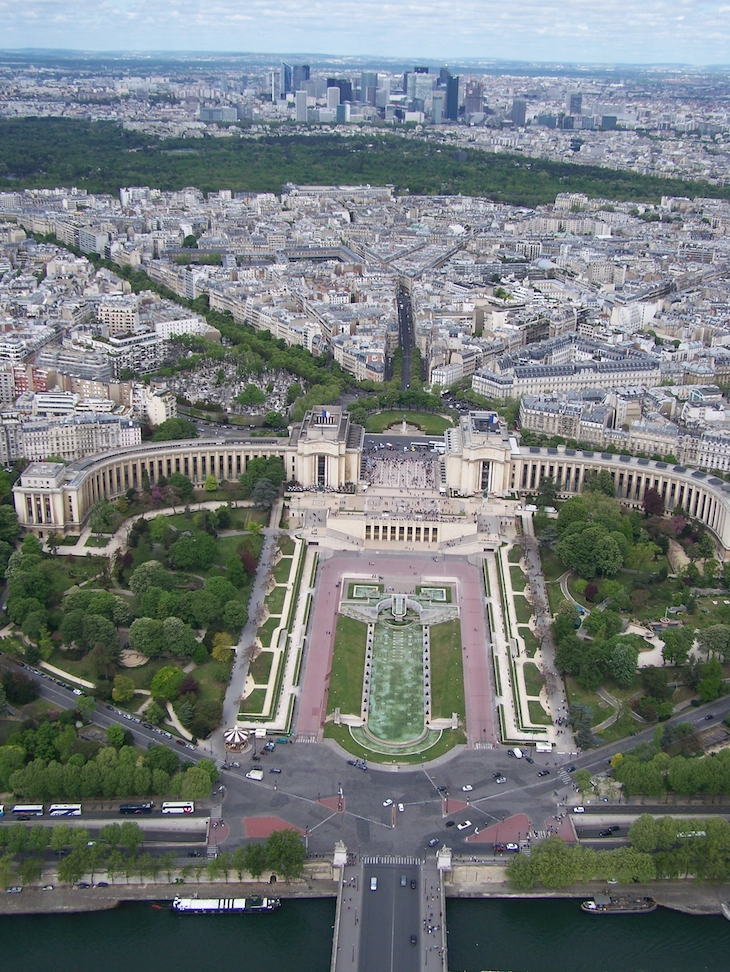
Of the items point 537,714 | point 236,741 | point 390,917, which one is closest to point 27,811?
point 236,741

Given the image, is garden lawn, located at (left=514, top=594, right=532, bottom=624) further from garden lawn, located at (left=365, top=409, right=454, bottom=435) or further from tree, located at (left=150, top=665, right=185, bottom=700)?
garden lawn, located at (left=365, top=409, right=454, bottom=435)

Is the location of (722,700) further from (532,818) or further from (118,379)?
(118,379)

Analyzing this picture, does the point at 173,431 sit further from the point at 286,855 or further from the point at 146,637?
the point at 286,855

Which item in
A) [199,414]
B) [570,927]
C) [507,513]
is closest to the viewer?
[570,927]

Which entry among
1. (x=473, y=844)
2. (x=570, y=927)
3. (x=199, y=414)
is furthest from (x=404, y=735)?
(x=199, y=414)

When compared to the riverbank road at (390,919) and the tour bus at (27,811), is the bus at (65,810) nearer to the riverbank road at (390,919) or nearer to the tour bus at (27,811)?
the tour bus at (27,811)

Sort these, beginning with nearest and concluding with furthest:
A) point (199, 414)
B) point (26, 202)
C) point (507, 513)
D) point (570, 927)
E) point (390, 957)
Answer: point (390, 957) → point (570, 927) → point (507, 513) → point (199, 414) → point (26, 202)

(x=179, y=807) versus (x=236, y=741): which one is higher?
(x=236, y=741)
